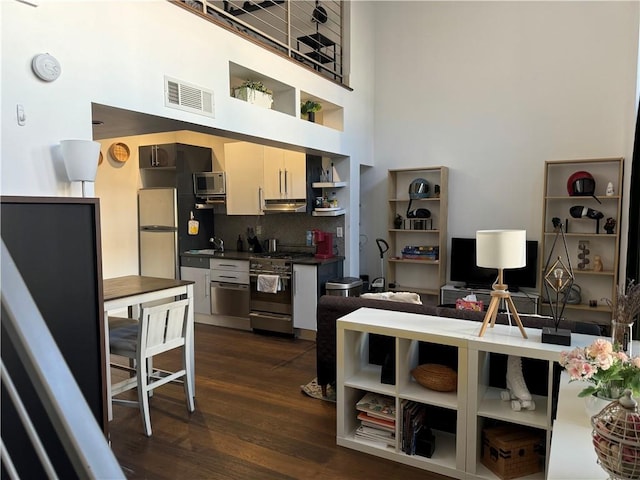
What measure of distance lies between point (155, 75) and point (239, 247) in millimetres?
3456

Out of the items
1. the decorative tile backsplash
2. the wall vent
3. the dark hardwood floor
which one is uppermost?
the wall vent

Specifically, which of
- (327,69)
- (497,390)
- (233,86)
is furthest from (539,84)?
(497,390)

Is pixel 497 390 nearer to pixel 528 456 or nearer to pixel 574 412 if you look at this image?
pixel 528 456

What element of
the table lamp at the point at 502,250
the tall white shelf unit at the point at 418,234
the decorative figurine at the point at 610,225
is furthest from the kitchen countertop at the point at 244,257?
the decorative figurine at the point at 610,225

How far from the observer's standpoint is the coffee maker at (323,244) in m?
5.42

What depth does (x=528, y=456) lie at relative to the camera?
7.63 ft

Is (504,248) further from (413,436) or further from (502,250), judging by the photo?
(413,436)

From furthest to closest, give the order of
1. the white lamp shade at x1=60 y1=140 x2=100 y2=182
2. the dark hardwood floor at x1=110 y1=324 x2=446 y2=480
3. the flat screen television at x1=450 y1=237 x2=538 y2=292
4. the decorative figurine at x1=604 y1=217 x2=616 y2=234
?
the flat screen television at x1=450 y1=237 x2=538 y2=292 → the decorative figurine at x1=604 y1=217 x2=616 y2=234 → the dark hardwood floor at x1=110 y1=324 x2=446 y2=480 → the white lamp shade at x1=60 y1=140 x2=100 y2=182

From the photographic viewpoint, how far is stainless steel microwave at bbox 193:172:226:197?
19.4 ft

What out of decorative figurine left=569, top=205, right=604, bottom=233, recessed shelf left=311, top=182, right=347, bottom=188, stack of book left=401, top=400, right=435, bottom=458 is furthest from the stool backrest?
decorative figurine left=569, top=205, right=604, bottom=233

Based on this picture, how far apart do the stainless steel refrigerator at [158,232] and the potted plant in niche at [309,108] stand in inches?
83.5

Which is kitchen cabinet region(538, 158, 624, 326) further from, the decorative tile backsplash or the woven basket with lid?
the woven basket with lid

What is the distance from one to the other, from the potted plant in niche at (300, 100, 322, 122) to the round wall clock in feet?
9.39

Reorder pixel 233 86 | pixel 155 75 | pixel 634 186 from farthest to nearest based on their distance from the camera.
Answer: pixel 233 86 < pixel 634 186 < pixel 155 75
